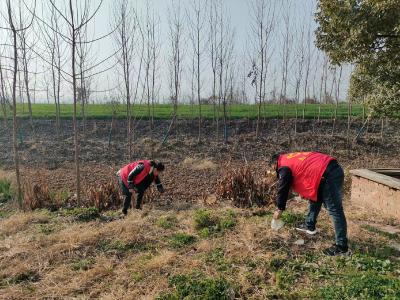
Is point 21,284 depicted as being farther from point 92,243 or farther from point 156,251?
point 156,251

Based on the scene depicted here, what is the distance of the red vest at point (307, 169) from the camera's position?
12.7 ft

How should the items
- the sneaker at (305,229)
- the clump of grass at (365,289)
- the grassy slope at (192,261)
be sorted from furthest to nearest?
the sneaker at (305,229) → the grassy slope at (192,261) → the clump of grass at (365,289)

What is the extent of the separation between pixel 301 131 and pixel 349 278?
13.0m

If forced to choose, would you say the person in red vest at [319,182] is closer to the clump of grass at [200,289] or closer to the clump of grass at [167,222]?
the clump of grass at [200,289]

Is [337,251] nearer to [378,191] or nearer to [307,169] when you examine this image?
[307,169]

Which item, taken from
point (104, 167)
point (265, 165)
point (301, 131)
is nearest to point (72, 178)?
point (104, 167)

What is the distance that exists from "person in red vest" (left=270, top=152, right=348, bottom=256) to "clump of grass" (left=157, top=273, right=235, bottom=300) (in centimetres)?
120

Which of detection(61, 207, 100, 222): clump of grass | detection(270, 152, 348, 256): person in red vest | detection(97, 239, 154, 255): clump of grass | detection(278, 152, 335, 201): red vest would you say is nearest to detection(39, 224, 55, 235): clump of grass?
detection(61, 207, 100, 222): clump of grass

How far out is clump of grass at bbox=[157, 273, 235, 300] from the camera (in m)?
3.10

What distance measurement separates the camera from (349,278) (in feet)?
11.0

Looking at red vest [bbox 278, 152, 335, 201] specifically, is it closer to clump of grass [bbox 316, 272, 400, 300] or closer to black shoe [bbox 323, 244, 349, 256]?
black shoe [bbox 323, 244, 349, 256]

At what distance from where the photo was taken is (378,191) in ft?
18.4

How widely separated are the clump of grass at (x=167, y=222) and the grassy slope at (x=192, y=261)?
1cm

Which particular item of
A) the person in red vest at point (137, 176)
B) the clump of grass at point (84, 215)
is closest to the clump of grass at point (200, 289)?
the clump of grass at point (84, 215)
